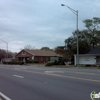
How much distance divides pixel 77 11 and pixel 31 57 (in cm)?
4080

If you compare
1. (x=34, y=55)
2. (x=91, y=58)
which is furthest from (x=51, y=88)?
(x=34, y=55)

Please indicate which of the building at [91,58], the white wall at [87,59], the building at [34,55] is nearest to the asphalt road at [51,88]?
the building at [91,58]

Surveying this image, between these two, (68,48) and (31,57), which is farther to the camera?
(31,57)

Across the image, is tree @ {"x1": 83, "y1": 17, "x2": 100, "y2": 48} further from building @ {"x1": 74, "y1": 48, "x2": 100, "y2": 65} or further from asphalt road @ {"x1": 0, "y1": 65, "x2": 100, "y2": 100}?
asphalt road @ {"x1": 0, "y1": 65, "x2": 100, "y2": 100}

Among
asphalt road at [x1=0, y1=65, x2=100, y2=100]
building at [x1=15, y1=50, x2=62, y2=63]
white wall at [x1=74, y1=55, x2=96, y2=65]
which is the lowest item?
asphalt road at [x1=0, y1=65, x2=100, y2=100]

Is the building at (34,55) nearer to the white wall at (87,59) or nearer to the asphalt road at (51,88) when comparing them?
the white wall at (87,59)

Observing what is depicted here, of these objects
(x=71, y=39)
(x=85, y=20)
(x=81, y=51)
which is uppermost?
(x=85, y=20)

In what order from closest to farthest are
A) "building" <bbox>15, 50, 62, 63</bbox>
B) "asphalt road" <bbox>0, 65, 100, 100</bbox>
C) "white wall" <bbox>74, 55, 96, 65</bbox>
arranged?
1. "asphalt road" <bbox>0, 65, 100, 100</bbox>
2. "white wall" <bbox>74, 55, 96, 65</bbox>
3. "building" <bbox>15, 50, 62, 63</bbox>

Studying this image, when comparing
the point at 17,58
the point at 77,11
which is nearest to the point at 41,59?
the point at 17,58

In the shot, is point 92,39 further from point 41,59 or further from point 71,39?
point 41,59

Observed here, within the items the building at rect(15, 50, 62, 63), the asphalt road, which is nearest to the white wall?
the building at rect(15, 50, 62, 63)

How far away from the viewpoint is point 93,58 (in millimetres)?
46312

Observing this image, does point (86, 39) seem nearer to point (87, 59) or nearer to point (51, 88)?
point (87, 59)

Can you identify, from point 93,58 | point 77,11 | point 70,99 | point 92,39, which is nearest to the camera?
point 70,99
